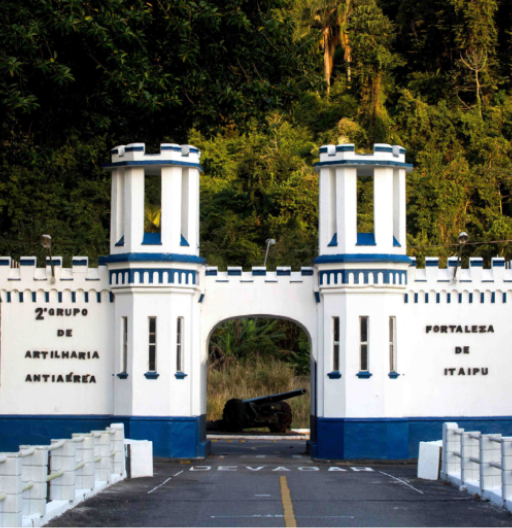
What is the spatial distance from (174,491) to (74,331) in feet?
26.3

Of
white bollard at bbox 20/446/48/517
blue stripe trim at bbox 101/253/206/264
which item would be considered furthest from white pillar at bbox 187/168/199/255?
white bollard at bbox 20/446/48/517

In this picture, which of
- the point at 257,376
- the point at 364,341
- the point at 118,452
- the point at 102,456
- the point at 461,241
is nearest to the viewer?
the point at 102,456

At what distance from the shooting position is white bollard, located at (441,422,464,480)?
59.5 feet

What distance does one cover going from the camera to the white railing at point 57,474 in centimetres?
1124

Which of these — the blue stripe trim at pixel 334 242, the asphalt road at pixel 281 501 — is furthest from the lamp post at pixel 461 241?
the asphalt road at pixel 281 501

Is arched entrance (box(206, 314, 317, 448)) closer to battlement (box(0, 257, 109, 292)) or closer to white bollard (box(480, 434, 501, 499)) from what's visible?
battlement (box(0, 257, 109, 292))

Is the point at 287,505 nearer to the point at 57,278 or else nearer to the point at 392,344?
the point at 392,344

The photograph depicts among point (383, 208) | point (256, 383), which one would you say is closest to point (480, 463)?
point (383, 208)

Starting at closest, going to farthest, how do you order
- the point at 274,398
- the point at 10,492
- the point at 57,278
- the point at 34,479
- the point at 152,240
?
the point at 10,492 < the point at 34,479 < the point at 152,240 < the point at 57,278 < the point at 274,398

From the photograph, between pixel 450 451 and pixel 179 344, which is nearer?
pixel 450 451

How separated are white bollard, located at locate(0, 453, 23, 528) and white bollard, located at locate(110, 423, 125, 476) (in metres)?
6.60

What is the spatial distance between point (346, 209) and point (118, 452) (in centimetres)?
859

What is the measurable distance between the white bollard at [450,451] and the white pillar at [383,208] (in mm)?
6059

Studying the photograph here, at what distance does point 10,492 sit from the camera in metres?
11.2
